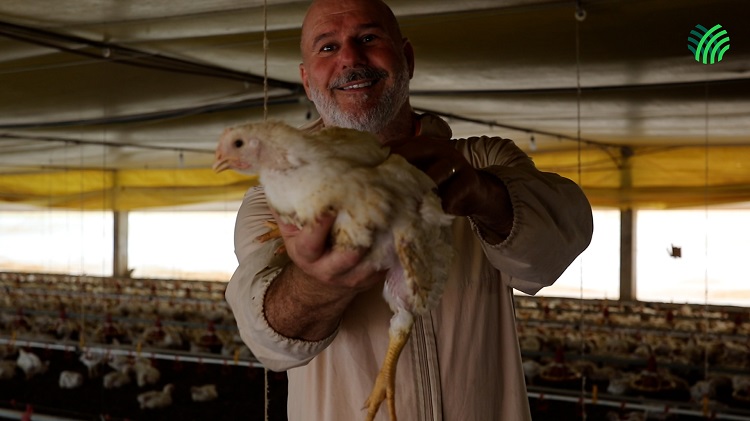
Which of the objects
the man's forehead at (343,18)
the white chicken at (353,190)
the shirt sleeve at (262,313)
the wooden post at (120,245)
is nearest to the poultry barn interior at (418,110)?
the wooden post at (120,245)

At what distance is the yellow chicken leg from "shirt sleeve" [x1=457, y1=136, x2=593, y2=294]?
154 mm

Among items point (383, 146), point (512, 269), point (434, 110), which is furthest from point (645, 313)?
point (383, 146)

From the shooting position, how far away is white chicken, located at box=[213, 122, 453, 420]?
58 cm

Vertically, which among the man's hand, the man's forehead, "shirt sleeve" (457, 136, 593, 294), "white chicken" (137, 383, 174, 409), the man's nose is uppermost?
the man's forehead

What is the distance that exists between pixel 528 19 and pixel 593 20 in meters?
0.28

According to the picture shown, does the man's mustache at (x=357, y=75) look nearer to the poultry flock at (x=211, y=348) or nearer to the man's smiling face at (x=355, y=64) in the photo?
the man's smiling face at (x=355, y=64)

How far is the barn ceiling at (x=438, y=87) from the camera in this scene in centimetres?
269

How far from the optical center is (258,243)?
86 cm

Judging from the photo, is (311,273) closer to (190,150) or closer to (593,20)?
(593,20)

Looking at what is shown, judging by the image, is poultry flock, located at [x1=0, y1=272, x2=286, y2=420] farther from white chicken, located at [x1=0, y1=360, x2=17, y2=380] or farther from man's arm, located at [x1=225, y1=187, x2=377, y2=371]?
man's arm, located at [x1=225, y1=187, x2=377, y2=371]

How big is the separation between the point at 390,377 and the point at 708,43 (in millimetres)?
2612

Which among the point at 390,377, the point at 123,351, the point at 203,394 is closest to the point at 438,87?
the point at 203,394

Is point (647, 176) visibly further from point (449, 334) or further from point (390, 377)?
point (390, 377)

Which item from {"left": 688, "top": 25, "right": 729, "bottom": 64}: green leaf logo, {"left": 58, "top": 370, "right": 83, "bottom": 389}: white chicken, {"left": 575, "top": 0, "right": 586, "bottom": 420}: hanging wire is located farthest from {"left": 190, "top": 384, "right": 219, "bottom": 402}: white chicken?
{"left": 688, "top": 25, "right": 729, "bottom": 64}: green leaf logo
